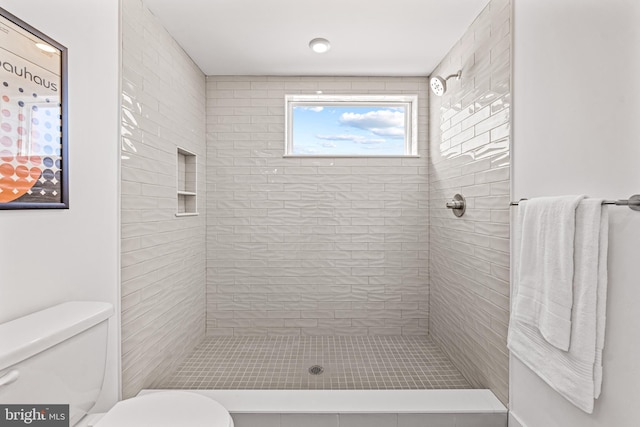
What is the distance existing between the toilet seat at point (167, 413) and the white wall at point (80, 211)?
44cm

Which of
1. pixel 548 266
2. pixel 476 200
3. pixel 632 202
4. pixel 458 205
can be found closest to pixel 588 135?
pixel 632 202

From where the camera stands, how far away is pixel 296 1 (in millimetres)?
1896

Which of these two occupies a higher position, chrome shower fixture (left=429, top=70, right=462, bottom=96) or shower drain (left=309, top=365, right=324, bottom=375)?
chrome shower fixture (left=429, top=70, right=462, bottom=96)

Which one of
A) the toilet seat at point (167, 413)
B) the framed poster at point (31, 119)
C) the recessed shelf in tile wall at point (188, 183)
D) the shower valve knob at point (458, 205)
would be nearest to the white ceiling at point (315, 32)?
the recessed shelf in tile wall at point (188, 183)

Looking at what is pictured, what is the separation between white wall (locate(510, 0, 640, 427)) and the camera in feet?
3.41

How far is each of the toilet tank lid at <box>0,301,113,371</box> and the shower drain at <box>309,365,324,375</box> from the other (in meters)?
1.33

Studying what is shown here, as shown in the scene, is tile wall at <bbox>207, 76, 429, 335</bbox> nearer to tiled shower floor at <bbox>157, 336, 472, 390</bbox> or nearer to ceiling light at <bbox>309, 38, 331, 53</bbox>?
tiled shower floor at <bbox>157, 336, 472, 390</bbox>

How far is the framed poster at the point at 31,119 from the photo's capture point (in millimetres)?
1069

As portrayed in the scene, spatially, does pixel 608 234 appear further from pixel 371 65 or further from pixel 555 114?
pixel 371 65

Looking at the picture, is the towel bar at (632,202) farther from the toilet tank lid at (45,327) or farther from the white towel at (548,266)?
the toilet tank lid at (45,327)

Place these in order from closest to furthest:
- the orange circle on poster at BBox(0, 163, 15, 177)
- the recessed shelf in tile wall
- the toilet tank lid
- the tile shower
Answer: the toilet tank lid → the orange circle on poster at BBox(0, 163, 15, 177) → the tile shower → the recessed shelf in tile wall

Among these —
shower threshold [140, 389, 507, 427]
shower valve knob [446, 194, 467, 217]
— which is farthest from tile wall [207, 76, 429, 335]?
shower threshold [140, 389, 507, 427]

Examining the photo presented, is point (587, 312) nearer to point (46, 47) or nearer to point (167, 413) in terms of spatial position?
point (167, 413)

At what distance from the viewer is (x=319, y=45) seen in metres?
2.33
